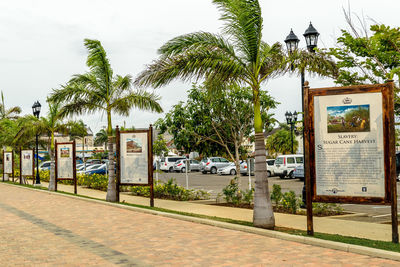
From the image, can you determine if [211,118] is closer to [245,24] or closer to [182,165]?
[245,24]

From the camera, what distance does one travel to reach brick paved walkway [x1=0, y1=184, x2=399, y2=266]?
6.90 meters

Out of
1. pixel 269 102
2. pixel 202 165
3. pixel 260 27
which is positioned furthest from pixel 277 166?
pixel 260 27

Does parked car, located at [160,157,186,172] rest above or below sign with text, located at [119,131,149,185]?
below

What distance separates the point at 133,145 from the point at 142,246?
774 cm

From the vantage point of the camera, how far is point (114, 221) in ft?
37.6

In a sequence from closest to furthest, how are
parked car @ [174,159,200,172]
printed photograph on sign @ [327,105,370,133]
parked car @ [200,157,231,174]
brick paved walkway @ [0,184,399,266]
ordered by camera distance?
brick paved walkway @ [0,184,399,266]
printed photograph on sign @ [327,105,370,133]
parked car @ [200,157,231,174]
parked car @ [174,159,200,172]

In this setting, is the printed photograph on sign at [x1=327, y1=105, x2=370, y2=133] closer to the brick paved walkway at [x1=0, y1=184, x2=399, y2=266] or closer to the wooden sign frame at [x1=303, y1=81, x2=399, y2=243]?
the wooden sign frame at [x1=303, y1=81, x2=399, y2=243]

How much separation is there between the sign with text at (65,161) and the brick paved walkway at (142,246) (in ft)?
29.1

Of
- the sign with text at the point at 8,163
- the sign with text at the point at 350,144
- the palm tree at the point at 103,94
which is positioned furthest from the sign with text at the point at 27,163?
the sign with text at the point at 350,144

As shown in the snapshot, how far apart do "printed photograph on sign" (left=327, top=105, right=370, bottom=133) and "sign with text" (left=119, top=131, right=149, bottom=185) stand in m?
7.94

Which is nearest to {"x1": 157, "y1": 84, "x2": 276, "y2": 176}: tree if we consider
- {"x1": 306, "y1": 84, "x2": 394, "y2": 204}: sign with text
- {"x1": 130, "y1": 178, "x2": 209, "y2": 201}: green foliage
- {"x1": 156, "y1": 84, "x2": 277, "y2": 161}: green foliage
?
{"x1": 156, "y1": 84, "x2": 277, "y2": 161}: green foliage

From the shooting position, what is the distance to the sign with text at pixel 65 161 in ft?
68.9

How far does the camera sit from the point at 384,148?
26.2 feet

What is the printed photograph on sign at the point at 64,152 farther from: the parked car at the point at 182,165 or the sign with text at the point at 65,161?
the parked car at the point at 182,165
